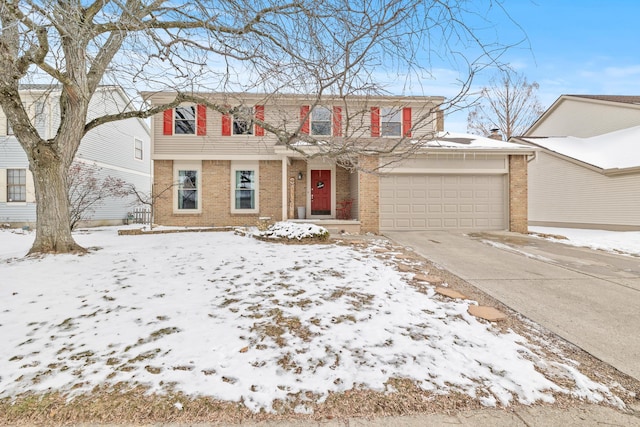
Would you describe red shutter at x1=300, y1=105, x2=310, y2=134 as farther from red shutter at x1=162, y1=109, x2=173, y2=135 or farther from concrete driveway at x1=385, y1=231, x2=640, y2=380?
red shutter at x1=162, y1=109, x2=173, y2=135

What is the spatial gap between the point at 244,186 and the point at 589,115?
58.8 feet

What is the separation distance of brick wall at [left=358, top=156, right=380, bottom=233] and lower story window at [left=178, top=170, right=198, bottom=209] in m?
6.43

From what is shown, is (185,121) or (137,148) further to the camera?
(137,148)

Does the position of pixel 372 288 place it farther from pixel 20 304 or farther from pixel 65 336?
pixel 20 304

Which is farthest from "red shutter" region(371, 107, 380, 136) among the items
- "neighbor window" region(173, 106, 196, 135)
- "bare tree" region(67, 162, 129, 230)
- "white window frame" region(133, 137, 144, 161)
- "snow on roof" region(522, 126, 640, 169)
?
"white window frame" region(133, 137, 144, 161)

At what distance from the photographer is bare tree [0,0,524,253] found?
119 inches

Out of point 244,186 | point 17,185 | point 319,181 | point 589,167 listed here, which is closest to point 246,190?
point 244,186

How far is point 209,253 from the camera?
5.96 meters

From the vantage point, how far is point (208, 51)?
4457 millimetres

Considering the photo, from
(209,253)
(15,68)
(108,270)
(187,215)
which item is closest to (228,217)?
(187,215)

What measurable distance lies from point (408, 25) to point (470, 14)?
585 millimetres

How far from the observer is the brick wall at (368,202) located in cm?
1034

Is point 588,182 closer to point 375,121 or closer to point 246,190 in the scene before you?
point 375,121

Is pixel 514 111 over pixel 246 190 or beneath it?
over
